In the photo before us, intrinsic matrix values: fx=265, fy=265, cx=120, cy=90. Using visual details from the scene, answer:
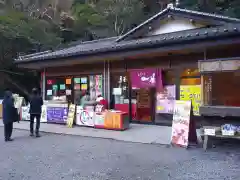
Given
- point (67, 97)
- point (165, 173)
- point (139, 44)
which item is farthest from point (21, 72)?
point (165, 173)

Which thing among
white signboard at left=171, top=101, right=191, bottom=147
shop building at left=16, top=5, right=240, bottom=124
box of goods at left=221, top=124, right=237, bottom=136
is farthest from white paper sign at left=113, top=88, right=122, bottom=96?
box of goods at left=221, top=124, right=237, bottom=136

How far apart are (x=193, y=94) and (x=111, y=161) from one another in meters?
5.09

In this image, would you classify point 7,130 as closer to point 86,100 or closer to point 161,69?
point 86,100

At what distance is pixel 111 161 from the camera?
601cm

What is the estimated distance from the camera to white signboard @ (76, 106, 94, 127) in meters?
10.5

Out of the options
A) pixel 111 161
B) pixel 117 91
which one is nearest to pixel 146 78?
pixel 117 91

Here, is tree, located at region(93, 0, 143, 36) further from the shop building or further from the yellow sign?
the yellow sign

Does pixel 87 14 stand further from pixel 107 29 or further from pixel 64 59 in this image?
pixel 64 59

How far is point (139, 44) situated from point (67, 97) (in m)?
5.42

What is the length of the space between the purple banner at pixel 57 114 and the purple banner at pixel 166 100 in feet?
12.9

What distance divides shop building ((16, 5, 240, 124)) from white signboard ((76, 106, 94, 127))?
1697mm

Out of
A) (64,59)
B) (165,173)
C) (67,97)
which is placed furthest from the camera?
(67,97)

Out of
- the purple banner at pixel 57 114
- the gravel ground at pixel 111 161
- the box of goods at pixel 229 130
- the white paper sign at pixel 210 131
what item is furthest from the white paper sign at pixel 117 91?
the box of goods at pixel 229 130

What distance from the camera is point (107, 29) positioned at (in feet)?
74.2
